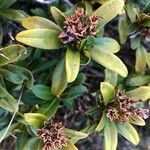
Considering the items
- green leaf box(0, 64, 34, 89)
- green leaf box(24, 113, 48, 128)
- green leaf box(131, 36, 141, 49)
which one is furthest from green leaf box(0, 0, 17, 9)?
green leaf box(131, 36, 141, 49)

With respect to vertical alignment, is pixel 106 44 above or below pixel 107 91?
above

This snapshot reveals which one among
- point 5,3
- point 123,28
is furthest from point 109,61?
point 5,3

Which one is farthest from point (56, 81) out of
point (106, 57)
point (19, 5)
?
point (19, 5)

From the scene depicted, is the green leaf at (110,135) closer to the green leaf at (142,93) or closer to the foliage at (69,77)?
the foliage at (69,77)

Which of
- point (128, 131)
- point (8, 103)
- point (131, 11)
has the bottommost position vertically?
point (128, 131)

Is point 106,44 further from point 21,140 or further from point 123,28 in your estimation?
point 21,140

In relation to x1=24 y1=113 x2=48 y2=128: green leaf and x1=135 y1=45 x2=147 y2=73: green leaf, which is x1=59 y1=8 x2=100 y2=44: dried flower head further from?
x1=135 y1=45 x2=147 y2=73: green leaf

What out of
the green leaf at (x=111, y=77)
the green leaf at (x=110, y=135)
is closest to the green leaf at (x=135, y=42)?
the green leaf at (x=111, y=77)
